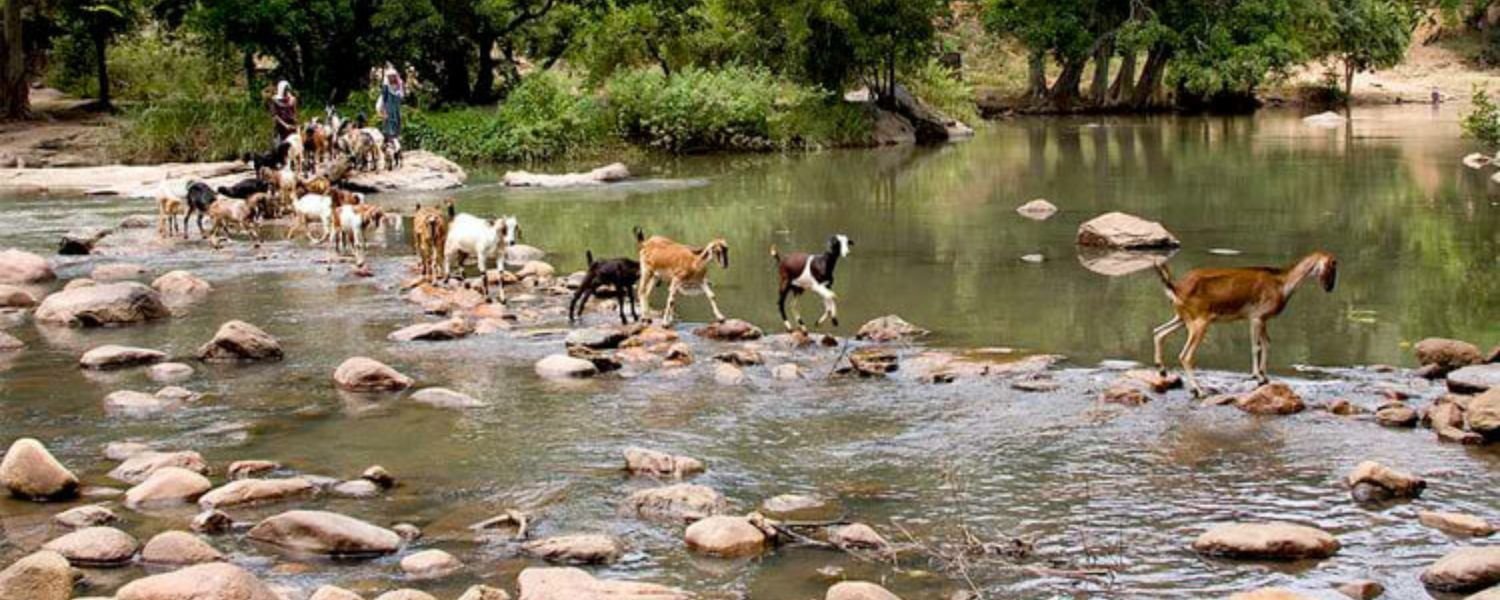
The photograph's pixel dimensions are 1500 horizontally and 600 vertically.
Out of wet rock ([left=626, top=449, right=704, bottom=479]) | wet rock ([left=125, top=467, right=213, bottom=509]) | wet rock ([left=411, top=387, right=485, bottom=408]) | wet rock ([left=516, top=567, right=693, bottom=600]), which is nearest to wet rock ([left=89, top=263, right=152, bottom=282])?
wet rock ([left=411, top=387, right=485, bottom=408])

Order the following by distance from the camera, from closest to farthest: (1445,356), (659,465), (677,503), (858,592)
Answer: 1. (858,592)
2. (677,503)
3. (659,465)
4. (1445,356)

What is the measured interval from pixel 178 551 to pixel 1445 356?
9.79 metres

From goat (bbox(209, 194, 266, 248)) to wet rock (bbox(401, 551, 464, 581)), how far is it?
15.9m

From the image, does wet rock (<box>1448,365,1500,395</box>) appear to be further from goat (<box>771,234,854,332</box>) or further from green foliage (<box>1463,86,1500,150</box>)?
green foliage (<box>1463,86,1500,150</box>)

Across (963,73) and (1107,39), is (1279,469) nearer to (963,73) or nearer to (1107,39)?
(1107,39)

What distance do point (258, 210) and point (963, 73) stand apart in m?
45.0

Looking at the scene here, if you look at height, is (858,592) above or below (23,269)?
below

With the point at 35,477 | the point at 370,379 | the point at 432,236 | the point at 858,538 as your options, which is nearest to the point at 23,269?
the point at 432,236

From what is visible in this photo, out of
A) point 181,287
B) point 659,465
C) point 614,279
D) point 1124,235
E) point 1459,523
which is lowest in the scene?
point 1459,523

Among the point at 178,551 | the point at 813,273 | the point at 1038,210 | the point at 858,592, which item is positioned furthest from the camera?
the point at 1038,210

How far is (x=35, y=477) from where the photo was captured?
31.6 feet

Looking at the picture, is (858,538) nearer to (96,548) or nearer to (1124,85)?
(96,548)

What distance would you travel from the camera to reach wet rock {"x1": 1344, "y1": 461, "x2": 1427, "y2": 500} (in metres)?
9.27

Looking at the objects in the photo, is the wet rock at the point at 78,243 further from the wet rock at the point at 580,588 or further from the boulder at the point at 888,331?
the wet rock at the point at 580,588
